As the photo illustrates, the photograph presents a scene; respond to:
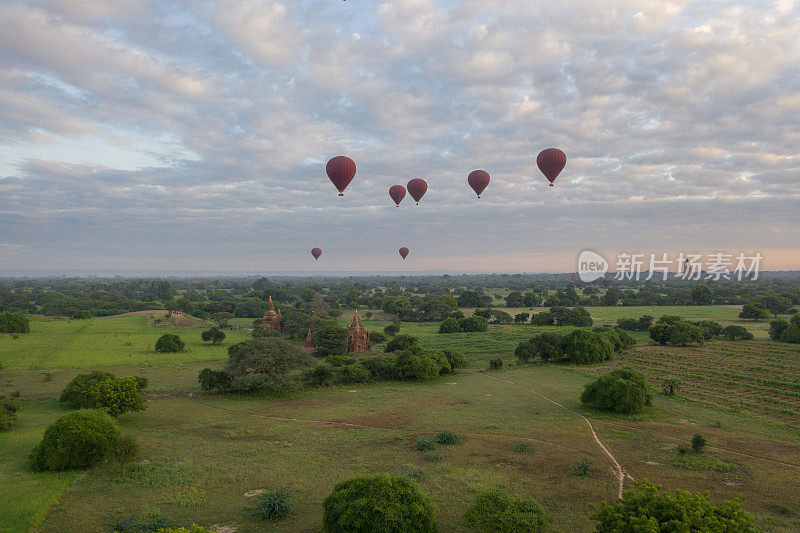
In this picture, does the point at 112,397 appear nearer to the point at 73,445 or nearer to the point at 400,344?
the point at 73,445


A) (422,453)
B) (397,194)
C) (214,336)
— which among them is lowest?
(214,336)

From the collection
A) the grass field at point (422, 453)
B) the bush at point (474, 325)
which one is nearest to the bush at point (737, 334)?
the grass field at point (422, 453)

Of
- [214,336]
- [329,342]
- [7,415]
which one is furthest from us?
[214,336]

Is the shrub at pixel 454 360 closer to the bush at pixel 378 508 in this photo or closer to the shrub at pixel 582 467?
the shrub at pixel 582 467

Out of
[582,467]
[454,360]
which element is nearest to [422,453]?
[582,467]

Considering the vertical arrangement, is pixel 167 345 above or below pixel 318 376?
below

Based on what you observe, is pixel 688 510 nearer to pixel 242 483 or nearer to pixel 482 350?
pixel 242 483
